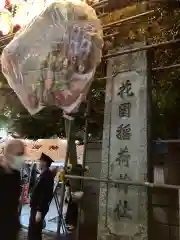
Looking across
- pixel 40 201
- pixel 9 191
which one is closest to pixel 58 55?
pixel 9 191

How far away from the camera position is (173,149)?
570 cm

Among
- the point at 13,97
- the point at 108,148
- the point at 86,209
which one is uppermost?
the point at 13,97

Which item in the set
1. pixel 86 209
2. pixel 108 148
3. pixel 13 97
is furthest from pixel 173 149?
pixel 13 97

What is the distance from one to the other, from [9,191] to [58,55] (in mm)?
2356

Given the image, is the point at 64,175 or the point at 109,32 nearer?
the point at 64,175

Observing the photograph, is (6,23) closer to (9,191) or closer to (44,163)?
(44,163)

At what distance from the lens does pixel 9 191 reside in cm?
354

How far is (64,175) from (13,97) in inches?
166

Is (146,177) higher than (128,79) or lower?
lower

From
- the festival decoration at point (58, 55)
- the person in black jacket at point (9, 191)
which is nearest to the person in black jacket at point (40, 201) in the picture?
the festival decoration at point (58, 55)

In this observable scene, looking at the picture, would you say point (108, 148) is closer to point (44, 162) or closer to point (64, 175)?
point (64, 175)

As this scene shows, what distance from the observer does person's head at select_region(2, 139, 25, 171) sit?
3.60 meters

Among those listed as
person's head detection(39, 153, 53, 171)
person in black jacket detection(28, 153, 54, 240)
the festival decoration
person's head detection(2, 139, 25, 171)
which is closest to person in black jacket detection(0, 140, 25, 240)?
person's head detection(2, 139, 25, 171)

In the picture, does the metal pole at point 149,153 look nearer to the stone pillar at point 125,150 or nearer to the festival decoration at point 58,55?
the stone pillar at point 125,150
